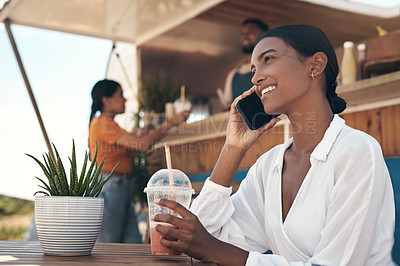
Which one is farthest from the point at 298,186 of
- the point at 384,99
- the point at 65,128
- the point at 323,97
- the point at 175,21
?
the point at 65,128

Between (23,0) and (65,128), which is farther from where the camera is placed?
(65,128)

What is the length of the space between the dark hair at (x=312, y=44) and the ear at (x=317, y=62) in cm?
1

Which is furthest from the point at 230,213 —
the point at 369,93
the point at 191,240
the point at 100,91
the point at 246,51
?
the point at 246,51

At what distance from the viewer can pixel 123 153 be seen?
3.58 m

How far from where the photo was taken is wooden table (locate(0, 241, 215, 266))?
1.06m

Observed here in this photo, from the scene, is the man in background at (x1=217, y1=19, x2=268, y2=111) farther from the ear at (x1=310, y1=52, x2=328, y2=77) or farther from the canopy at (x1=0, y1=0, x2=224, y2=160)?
the ear at (x1=310, y1=52, x2=328, y2=77)

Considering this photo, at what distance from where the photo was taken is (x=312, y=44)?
4.80ft

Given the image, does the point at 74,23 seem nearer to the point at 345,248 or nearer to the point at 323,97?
the point at 323,97

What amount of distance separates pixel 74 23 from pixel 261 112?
13.2 ft

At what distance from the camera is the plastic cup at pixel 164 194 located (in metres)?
1.19

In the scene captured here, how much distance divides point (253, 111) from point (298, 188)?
13.2 inches

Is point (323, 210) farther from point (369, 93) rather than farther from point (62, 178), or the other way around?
point (369, 93)

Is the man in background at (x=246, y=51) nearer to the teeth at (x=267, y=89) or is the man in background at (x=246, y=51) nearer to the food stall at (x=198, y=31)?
the food stall at (x=198, y=31)

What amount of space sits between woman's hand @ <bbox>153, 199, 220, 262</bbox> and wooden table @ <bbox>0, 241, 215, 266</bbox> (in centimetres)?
4
